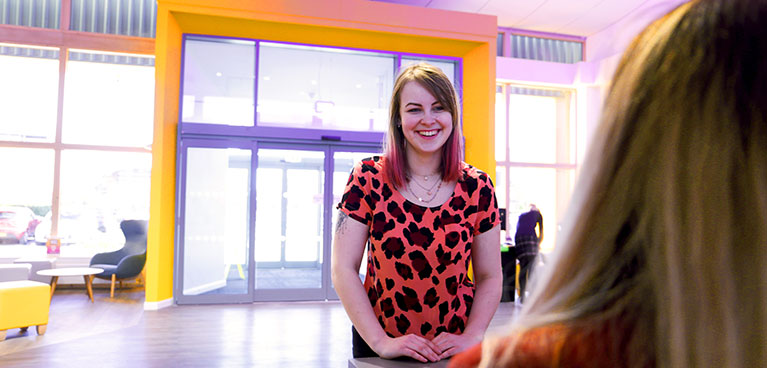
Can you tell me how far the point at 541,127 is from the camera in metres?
10.1

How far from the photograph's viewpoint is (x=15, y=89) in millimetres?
7773

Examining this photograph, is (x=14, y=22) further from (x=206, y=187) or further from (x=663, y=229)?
(x=663, y=229)

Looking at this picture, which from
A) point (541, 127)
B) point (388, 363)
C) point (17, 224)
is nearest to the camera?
point (388, 363)

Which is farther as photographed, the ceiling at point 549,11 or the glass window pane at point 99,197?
the ceiling at point 549,11

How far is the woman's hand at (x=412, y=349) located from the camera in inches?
43.3

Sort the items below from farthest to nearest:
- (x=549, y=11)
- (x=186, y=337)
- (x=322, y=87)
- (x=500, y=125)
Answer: (x=500, y=125) → (x=549, y=11) → (x=322, y=87) → (x=186, y=337)

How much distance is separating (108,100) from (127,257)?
112 inches

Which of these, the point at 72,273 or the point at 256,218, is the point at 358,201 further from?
the point at 72,273

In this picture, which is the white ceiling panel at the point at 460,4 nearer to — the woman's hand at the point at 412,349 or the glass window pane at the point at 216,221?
the glass window pane at the point at 216,221

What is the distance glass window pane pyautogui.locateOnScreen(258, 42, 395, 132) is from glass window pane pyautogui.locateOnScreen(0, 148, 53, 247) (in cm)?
406

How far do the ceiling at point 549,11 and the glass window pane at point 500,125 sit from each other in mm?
1418

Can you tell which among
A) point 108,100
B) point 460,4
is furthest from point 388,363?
point 108,100

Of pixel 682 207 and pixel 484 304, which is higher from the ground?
pixel 682 207

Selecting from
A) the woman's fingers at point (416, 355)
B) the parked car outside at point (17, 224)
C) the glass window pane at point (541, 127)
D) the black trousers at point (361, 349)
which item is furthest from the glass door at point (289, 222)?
the woman's fingers at point (416, 355)
